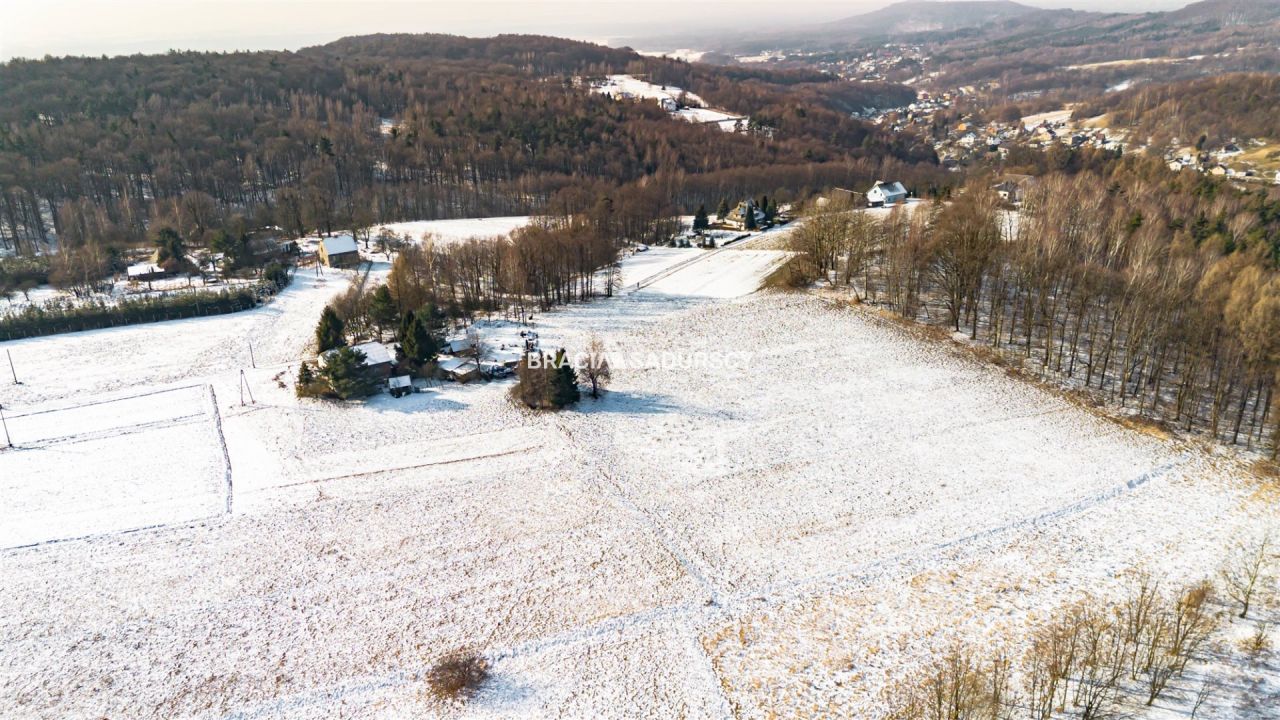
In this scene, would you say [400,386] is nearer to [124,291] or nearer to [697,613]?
[697,613]

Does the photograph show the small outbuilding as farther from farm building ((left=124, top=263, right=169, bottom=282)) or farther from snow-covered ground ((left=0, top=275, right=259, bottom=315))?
farm building ((left=124, top=263, right=169, bottom=282))

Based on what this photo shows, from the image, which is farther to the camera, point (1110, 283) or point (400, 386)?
point (1110, 283)

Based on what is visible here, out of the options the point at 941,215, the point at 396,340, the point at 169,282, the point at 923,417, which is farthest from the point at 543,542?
the point at 169,282

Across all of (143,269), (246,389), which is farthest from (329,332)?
(143,269)

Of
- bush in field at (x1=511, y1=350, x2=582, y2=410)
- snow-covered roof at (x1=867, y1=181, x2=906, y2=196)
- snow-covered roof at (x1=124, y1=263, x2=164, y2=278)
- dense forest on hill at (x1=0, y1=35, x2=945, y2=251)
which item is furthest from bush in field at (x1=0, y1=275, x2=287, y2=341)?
snow-covered roof at (x1=867, y1=181, x2=906, y2=196)

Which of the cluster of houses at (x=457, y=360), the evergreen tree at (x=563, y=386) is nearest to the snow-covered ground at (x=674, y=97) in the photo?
the cluster of houses at (x=457, y=360)

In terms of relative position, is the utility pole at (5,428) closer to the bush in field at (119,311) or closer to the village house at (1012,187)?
the bush in field at (119,311)
